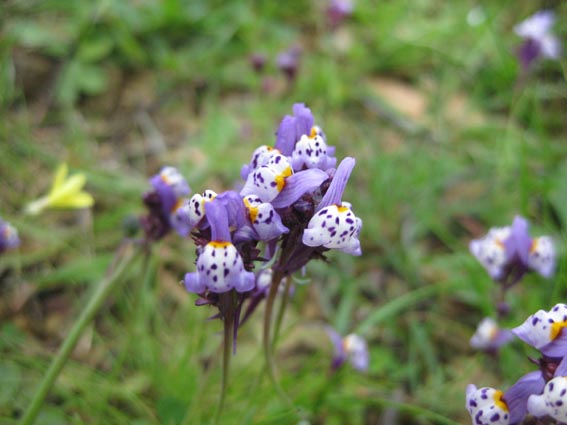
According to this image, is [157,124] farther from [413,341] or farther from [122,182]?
[413,341]

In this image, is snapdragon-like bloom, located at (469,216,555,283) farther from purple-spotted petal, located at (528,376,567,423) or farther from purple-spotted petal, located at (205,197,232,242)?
purple-spotted petal, located at (205,197,232,242)

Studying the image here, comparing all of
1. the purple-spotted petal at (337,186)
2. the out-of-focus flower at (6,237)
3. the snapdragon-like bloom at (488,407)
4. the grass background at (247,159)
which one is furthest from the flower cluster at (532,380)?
the out-of-focus flower at (6,237)

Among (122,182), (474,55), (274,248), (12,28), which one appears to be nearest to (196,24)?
(12,28)

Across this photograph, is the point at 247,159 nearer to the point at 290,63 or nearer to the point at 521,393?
Result: the point at 290,63

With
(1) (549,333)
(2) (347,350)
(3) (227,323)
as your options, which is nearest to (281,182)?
(3) (227,323)

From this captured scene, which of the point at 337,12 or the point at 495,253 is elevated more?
the point at 337,12

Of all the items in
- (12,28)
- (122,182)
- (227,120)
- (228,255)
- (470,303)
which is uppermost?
(12,28)

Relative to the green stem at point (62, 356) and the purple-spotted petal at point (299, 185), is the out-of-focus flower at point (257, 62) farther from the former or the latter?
the purple-spotted petal at point (299, 185)
